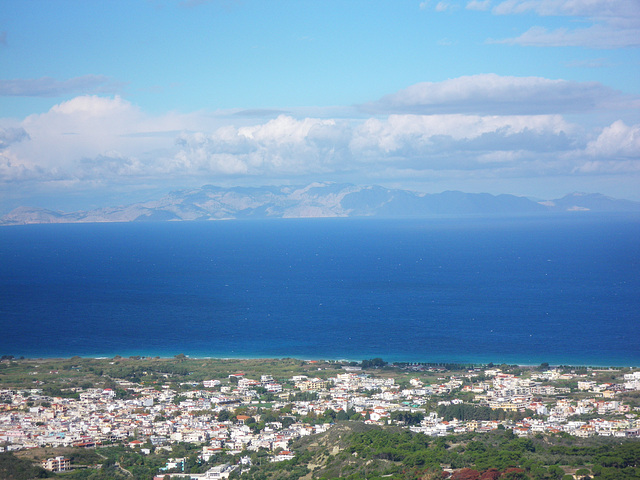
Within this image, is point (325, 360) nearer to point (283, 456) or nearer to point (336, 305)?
point (336, 305)

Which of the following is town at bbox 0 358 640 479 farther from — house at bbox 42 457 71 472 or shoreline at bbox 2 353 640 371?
shoreline at bbox 2 353 640 371

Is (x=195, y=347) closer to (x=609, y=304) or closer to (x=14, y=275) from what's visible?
(x=609, y=304)

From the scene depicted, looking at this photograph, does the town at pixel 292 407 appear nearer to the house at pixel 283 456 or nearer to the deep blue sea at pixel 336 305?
the house at pixel 283 456

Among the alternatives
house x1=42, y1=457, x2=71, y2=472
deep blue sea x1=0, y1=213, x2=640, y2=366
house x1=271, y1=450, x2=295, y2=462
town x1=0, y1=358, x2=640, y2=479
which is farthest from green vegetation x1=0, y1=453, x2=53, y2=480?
deep blue sea x1=0, y1=213, x2=640, y2=366

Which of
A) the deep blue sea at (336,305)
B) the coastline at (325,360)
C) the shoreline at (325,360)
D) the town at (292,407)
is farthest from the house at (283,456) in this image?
the deep blue sea at (336,305)

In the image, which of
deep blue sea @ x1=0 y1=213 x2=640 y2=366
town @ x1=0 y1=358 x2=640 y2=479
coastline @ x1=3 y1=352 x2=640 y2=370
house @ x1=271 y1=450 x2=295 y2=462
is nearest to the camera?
house @ x1=271 y1=450 x2=295 y2=462
